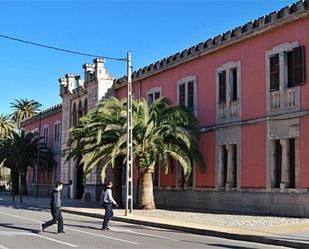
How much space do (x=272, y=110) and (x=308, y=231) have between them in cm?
873

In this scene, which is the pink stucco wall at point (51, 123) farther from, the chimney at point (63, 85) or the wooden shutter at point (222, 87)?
the wooden shutter at point (222, 87)

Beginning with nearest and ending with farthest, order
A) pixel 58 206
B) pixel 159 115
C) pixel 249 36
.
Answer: pixel 58 206 < pixel 249 36 < pixel 159 115

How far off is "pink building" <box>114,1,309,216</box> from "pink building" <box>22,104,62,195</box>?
23945 millimetres

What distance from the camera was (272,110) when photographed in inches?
1046

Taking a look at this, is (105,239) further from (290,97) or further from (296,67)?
(296,67)

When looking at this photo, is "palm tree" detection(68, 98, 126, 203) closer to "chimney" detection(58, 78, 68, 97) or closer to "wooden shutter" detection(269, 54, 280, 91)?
"wooden shutter" detection(269, 54, 280, 91)

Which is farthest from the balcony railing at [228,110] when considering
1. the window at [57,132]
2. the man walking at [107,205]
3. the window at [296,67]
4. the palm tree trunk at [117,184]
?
the window at [57,132]

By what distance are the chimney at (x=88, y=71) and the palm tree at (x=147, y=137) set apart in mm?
13337

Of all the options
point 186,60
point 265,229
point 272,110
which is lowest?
point 265,229

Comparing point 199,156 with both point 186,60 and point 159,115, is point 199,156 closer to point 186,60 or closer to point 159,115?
point 159,115

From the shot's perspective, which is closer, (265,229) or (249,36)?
(265,229)

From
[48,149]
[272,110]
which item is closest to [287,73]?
[272,110]

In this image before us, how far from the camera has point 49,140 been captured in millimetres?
60594

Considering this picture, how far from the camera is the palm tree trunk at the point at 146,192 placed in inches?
1205
